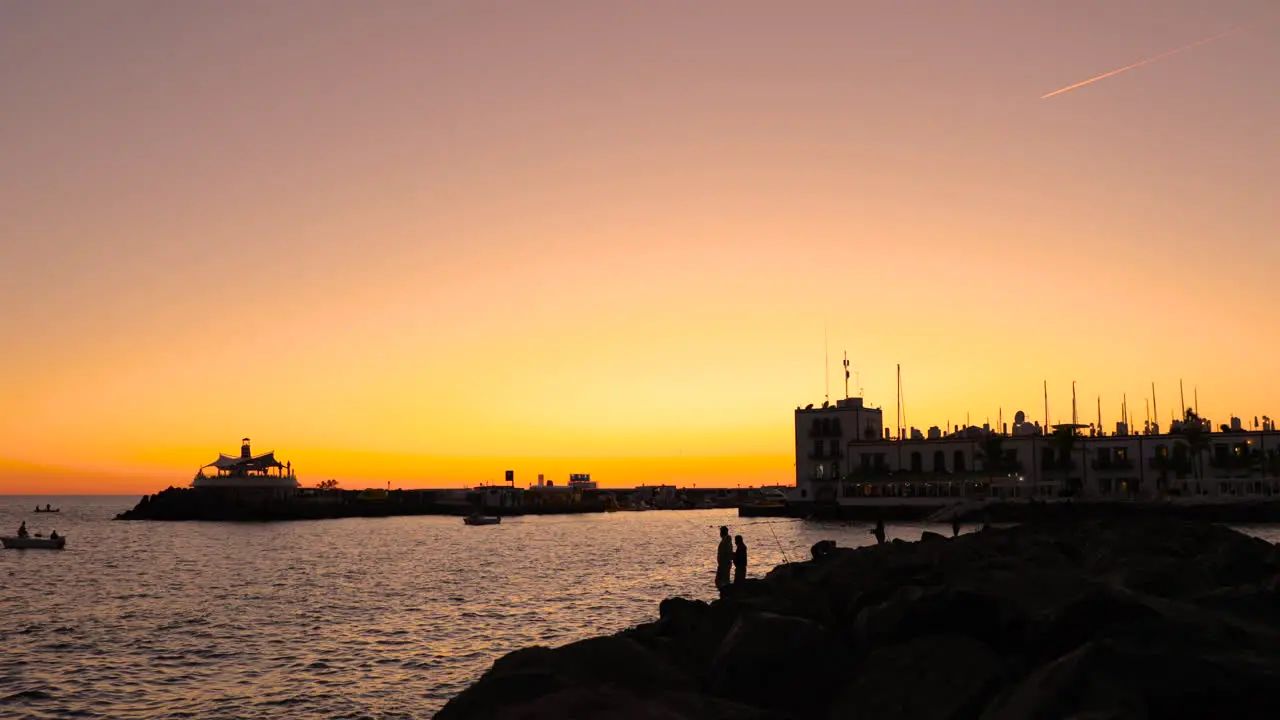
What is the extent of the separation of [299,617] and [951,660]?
32.5 metres

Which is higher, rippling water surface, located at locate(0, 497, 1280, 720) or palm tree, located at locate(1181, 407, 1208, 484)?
palm tree, located at locate(1181, 407, 1208, 484)

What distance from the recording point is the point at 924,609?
551 inches

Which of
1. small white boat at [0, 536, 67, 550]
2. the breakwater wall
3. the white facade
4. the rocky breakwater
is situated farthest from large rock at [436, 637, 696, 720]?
the breakwater wall

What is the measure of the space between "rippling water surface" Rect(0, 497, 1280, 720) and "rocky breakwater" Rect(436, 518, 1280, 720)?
1136cm

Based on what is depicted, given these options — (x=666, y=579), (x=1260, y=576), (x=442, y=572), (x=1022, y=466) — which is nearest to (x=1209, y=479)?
(x=1022, y=466)

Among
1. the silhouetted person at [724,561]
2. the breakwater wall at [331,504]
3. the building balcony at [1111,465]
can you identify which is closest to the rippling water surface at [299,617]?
the silhouetted person at [724,561]

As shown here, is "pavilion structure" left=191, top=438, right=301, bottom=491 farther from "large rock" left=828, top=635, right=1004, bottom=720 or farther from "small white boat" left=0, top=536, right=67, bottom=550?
"large rock" left=828, top=635, right=1004, bottom=720

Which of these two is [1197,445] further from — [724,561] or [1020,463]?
[724,561]

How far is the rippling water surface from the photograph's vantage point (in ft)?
79.6

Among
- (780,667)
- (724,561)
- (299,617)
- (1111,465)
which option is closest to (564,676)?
(780,667)

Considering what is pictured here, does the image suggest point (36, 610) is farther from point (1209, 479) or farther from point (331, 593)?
point (1209, 479)

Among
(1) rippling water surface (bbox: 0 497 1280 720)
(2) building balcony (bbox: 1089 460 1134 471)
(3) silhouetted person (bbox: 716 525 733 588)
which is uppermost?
(2) building balcony (bbox: 1089 460 1134 471)

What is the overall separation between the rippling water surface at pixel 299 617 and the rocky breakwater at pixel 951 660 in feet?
37.3

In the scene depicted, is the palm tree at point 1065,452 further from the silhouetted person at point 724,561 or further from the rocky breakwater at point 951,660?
the rocky breakwater at point 951,660
